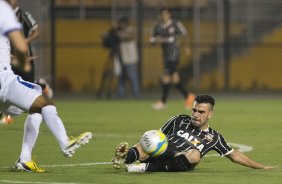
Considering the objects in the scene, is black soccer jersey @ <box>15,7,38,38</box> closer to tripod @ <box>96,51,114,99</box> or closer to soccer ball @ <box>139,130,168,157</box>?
soccer ball @ <box>139,130,168,157</box>

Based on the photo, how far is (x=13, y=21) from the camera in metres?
9.32

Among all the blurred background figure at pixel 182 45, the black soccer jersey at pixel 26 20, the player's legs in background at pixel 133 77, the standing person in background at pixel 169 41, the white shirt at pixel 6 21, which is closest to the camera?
the white shirt at pixel 6 21

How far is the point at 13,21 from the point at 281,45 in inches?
956

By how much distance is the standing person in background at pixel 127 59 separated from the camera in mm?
28406

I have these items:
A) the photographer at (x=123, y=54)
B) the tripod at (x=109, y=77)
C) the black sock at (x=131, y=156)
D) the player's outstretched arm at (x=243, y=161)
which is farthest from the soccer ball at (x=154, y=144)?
the tripod at (x=109, y=77)

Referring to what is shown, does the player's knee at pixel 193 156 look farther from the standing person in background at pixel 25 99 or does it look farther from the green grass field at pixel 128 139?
the standing person in background at pixel 25 99

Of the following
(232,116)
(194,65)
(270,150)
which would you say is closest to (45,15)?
(194,65)

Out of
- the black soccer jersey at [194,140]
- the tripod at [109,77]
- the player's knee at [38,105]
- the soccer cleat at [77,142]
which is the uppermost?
the player's knee at [38,105]

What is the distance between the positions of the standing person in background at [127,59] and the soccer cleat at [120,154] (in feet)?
58.2

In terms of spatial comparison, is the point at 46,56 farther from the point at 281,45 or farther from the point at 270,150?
the point at 270,150

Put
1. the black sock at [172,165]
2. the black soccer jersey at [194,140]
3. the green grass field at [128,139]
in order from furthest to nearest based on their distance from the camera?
the black soccer jersey at [194,140] < the black sock at [172,165] < the green grass field at [128,139]

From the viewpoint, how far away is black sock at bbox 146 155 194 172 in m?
10.5

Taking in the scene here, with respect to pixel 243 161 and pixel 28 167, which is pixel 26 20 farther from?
pixel 243 161

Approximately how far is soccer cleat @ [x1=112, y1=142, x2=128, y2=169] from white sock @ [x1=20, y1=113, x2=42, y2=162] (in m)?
0.96
